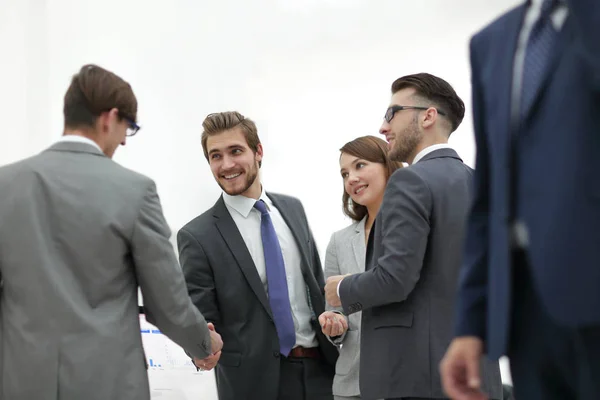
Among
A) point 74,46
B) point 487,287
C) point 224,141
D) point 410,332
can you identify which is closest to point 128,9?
point 74,46

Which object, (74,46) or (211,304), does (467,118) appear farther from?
(74,46)

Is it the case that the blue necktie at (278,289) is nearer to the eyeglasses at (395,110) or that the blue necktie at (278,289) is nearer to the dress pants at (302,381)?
the dress pants at (302,381)

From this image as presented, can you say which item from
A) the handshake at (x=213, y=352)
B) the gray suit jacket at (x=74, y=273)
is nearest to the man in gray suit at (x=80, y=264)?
the gray suit jacket at (x=74, y=273)

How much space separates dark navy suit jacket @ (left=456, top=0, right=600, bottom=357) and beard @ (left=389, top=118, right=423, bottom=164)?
1.21 metres

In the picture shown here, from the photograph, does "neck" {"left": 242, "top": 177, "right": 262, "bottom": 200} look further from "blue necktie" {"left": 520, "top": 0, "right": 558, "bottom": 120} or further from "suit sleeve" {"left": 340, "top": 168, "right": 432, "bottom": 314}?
"blue necktie" {"left": 520, "top": 0, "right": 558, "bottom": 120}

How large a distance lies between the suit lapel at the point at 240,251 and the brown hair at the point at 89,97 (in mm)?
835

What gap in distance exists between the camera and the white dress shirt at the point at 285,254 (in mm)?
2699

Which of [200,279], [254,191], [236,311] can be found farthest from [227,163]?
[236,311]

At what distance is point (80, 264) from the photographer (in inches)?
72.6

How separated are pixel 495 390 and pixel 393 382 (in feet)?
1.17

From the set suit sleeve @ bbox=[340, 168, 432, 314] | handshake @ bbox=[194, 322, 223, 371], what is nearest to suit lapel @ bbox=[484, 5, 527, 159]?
suit sleeve @ bbox=[340, 168, 432, 314]

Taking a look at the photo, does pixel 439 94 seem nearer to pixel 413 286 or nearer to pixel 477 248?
pixel 413 286

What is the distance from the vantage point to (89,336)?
1.81 metres

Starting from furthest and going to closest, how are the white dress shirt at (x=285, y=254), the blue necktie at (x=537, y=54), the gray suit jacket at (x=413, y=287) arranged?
the white dress shirt at (x=285, y=254)
the gray suit jacket at (x=413, y=287)
the blue necktie at (x=537, y=54)
